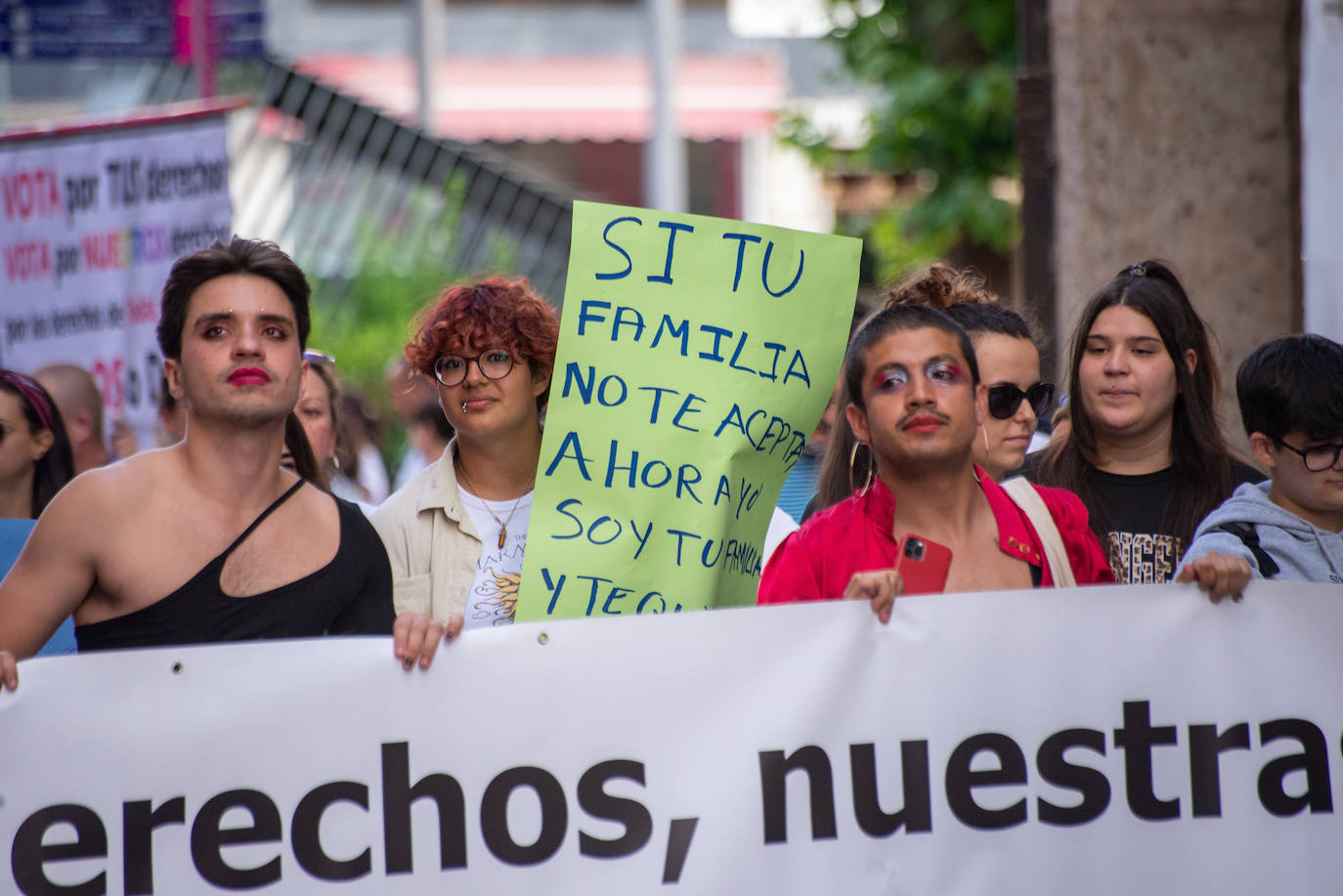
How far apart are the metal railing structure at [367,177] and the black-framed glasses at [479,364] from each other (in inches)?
240

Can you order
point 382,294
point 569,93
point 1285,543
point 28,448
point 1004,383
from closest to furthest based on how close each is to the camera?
point 1285,543 < point 1004,383 < point 28,448 < point 382,294 < point 569,93

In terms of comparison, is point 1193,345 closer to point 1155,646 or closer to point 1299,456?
point 1299,456

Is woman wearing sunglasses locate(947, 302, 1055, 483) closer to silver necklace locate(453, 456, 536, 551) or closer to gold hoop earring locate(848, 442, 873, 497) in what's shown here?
gold hoop earring locate(848, 442, 873, 497)

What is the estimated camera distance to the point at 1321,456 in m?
3.24

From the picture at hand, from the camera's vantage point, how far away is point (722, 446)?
3.19 m

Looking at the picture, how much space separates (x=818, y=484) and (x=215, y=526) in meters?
1.59

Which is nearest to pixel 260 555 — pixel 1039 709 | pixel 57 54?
pixel 1039 709

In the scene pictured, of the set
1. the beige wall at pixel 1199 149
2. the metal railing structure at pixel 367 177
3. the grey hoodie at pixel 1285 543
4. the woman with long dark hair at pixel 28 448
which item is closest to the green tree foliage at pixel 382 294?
the metal railing structure at pixel 367 177

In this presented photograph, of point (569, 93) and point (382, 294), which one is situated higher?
point (569, 93)

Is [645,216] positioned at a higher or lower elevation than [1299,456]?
higher

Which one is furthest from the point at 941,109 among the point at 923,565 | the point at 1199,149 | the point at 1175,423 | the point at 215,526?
the point at 215,526

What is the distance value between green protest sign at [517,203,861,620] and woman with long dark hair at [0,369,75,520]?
176 centimetres

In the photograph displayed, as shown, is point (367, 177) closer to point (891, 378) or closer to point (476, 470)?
point (476, 470)

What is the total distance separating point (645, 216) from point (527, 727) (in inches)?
41.9
